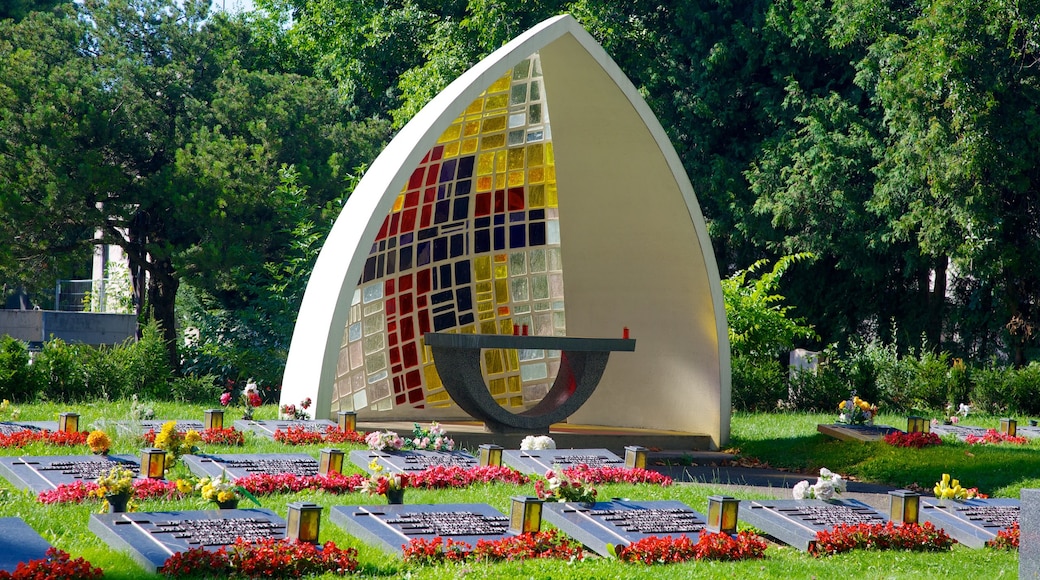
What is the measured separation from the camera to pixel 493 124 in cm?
1442

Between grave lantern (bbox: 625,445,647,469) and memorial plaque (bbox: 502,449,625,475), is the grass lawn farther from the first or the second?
memorial plaque (bbox: 502,449,625,475)

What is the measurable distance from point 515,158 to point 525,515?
8.50 m

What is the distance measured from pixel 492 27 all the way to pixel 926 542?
1578 centimetres

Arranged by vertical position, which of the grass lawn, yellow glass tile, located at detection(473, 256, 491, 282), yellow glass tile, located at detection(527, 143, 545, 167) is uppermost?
yellow glass tile, located at detection(527, 143, 545, 167)

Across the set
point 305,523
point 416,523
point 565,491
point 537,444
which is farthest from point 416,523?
point 537,444

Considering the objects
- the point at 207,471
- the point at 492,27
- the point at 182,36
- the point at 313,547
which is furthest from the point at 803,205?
the point at 313,547

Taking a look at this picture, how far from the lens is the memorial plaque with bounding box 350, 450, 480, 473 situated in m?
9.36

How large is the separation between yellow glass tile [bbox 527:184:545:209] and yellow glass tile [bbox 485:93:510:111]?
126cm

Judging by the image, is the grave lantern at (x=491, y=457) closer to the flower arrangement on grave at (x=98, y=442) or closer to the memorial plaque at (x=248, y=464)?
the memorial plaque at (x=248, y=464)

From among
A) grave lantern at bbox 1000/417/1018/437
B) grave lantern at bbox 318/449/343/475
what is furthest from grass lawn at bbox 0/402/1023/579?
grave lantern at bbox 1000/417/1018/437

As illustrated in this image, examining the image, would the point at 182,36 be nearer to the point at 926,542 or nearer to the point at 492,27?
the point at 492,27

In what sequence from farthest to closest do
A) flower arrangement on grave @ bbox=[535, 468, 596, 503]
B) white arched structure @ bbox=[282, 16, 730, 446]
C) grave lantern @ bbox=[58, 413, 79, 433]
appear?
white arched structure @ bbox=[282, 16, 730, 446] < grave lantern @ bbox=[58, 413, 79, 433] < flower arrangement on grave @ bbox=[535, 468, 596, 503]

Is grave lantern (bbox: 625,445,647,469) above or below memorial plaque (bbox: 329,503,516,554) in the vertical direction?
above

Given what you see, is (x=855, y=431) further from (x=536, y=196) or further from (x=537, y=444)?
(x=536, y=196)
